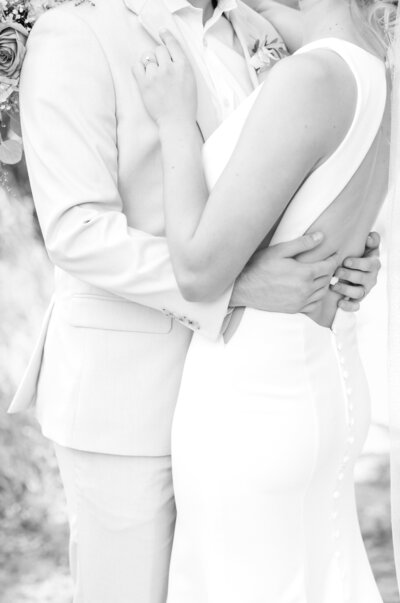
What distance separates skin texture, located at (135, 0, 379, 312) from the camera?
1569 mm

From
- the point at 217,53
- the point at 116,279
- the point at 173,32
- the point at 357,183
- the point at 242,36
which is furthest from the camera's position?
the point at 242,36

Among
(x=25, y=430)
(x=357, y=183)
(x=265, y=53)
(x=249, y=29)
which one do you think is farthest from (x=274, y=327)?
(x=25, y=430)

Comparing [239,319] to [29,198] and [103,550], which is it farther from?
[29,198]

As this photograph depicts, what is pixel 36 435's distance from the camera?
4125 millimetres

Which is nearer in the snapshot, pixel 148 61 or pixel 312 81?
pixel 312 81

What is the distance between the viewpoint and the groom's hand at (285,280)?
1.72 meters

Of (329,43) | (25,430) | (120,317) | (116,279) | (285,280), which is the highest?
(329,43)

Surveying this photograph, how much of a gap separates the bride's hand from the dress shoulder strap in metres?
0.23

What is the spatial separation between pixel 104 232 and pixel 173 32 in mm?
452

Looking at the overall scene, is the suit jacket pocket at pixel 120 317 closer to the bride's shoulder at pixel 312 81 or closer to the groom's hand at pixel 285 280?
the groom's hand at pixel 285 280

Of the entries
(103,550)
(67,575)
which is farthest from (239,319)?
(67,575)

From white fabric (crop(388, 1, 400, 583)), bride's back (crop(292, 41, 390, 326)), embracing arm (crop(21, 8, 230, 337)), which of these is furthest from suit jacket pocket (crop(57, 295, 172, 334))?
white fabric (crop(388, 1, 400, 583))

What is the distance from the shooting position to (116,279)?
→ 1793mm

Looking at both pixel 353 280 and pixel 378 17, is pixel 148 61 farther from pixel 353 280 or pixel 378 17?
pixel 353 280
